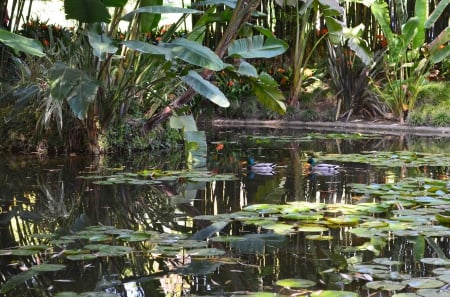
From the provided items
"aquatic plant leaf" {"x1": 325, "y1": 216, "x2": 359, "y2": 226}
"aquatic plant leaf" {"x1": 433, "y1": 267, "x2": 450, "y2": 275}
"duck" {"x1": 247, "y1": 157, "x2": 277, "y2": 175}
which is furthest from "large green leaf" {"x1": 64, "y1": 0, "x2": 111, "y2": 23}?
"aquatic plant leaf" {"x1": 433, "y1": 267, "x2": 450, "y2": 275}

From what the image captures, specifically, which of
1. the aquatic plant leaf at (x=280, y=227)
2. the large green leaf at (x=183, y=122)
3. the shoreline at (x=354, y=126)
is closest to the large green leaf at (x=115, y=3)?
the large green leaf at (x=183, y=122)

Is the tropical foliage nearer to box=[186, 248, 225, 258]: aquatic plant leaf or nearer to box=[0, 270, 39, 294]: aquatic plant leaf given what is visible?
box=[186, 248, 225, 258]: aquatic plant leaf

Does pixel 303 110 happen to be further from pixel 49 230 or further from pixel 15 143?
pixel 49 230

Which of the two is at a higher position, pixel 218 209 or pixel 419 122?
pixel 419 122

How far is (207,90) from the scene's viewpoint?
20.9 feet

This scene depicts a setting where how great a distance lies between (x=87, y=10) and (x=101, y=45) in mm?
309

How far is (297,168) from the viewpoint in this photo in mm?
6879

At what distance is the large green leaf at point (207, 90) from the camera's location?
245 inches

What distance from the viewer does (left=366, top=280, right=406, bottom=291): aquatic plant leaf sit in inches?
111

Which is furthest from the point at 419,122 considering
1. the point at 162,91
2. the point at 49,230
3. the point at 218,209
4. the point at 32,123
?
the point at 49,230

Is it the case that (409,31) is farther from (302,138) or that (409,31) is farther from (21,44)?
(21,44)

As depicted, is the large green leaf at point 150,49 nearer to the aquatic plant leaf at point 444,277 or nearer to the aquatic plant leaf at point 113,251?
the aquatic plant leaf at point 113,251

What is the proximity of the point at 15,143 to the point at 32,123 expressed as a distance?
1.12ft

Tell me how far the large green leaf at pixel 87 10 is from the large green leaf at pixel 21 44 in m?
0.61
